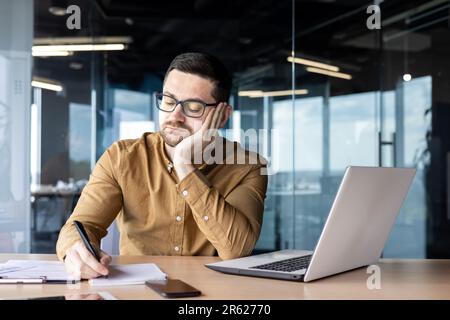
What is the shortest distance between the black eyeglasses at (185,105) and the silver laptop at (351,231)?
589 millimetres

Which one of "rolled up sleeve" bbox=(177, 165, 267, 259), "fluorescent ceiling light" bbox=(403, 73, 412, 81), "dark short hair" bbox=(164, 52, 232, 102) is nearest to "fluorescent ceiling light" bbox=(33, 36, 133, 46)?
"fluorescent ceiling light" bbox=(403, 73, 412, 81)

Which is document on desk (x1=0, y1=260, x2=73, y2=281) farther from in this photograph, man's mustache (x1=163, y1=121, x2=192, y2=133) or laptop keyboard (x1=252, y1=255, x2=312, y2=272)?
man's mustache (x1=163, y1=121, x2=192, y2=133)

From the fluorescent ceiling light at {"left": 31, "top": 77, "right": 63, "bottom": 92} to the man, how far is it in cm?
267

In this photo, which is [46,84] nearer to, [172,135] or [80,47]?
[80,47]

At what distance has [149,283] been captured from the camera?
1.23 m

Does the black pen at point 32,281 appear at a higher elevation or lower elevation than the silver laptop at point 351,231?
lower

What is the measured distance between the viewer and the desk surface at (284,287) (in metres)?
1.15

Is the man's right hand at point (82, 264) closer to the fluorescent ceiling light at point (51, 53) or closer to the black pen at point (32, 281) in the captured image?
the black pen at point (32, 281)

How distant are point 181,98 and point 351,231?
862 millimetres

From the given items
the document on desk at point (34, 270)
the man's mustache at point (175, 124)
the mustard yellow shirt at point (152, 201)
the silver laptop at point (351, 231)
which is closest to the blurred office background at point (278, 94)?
the mustard yellow shirt at point (152, 201)

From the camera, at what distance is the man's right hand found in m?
1.29

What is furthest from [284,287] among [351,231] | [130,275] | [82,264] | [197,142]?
[197,142]

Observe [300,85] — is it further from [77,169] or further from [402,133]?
[77,169]

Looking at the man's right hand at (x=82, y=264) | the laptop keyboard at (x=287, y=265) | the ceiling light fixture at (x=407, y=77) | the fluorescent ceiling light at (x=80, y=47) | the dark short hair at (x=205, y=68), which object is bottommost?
the laptop keyboard at (x=287, y=265)
